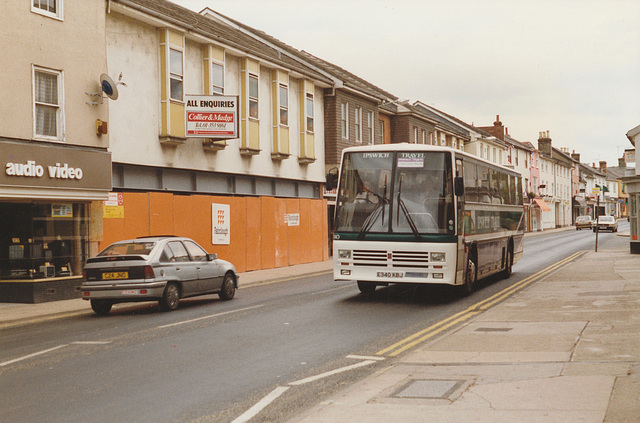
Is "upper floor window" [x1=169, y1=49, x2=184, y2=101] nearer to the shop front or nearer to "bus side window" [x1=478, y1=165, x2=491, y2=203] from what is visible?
the shop front

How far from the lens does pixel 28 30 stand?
17.1m

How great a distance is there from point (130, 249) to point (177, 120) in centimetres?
924

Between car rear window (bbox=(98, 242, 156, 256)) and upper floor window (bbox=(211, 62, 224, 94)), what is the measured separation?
444 inches

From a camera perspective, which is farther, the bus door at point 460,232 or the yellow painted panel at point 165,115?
the yellow painted panel at point 165,115

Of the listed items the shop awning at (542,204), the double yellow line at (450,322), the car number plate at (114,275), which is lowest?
Answer: the double yellow line at (450,322)

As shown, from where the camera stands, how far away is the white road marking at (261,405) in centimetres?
638

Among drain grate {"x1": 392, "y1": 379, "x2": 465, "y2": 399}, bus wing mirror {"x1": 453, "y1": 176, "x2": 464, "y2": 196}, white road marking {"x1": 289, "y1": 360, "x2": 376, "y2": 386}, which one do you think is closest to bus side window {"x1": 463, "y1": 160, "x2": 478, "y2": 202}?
bus wing mirror {"x1": 453, "y1": 176, "x2": 464, "y2": 196}

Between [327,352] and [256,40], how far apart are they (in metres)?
27.4

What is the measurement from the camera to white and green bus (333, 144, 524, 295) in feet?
48.9

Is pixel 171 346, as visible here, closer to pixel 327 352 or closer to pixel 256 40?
pixel 327 352

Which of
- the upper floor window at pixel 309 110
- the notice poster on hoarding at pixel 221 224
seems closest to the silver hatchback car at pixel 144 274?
the notice poster on hoarding at pixel 221 224

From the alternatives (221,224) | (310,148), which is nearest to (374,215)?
(221,224)

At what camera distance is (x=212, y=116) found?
76.4 feet

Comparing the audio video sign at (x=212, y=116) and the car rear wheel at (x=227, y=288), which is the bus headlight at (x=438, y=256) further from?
the audio video sign at (x=212, y=116)
